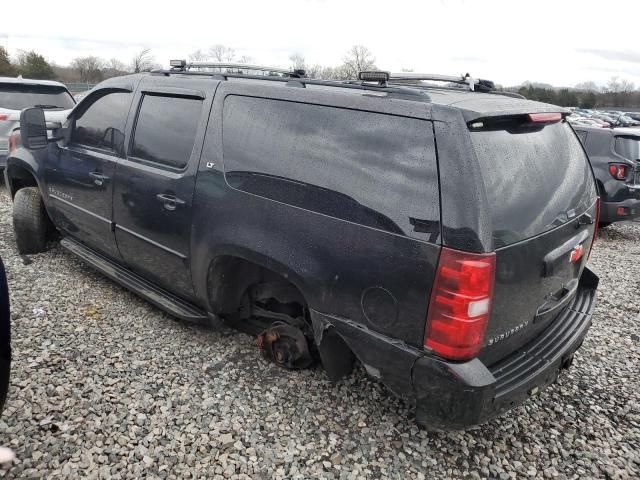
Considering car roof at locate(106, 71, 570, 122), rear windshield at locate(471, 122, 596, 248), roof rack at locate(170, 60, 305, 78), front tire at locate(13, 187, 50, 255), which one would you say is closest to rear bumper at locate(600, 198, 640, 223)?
rear windshield at locate(471, 122, 596, 248)

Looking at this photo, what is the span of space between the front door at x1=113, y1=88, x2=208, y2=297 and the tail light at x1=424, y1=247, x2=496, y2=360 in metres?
1.63

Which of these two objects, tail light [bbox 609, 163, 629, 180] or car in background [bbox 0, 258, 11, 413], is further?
tail light [bbox 609, 163, 629, 180]

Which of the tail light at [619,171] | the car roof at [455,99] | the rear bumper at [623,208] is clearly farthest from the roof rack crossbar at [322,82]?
the tail light at [619,171]

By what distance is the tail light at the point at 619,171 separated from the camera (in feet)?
23.3

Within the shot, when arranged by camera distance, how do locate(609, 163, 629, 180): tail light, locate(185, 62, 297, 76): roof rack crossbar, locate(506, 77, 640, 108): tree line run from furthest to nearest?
locate(506, 77, 640, 108): tree line < locate(609, 163, 629, 180): tail light < locate(185, 62, 297, 76): roof rack crossbar

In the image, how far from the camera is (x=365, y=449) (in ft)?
8.00

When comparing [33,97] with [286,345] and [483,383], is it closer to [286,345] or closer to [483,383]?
[286,345]

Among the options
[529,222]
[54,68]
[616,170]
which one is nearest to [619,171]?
[616,170]

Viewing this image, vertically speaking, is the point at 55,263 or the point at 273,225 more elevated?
the point at 273,225

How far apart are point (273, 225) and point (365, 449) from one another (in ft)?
4.14

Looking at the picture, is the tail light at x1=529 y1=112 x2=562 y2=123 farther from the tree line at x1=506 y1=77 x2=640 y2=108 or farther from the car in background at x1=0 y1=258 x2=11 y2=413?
the tree line at x1=506 y1=77 x2=640 y2=108

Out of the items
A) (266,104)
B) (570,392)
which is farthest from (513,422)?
(266,104)

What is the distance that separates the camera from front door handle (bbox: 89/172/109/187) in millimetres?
3506

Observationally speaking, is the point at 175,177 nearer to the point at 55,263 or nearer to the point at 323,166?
the point at 323,166
